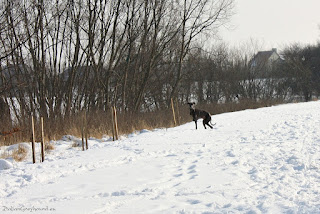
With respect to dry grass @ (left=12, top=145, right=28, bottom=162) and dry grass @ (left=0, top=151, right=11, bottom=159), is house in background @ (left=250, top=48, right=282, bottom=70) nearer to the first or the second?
dry grass @ (left=12, top=145, right=28, bottom=162)

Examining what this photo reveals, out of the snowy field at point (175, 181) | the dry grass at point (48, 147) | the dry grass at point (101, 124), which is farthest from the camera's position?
the dry grass at point (101, 124)

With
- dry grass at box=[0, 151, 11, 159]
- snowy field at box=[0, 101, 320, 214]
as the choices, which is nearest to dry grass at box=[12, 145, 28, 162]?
dry grass at box=[0, 151, 11, 159]

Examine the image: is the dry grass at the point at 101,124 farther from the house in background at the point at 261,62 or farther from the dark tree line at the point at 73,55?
the house in background at the point at 261,62

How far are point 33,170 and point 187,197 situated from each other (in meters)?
3.68

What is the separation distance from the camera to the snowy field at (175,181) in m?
4.05

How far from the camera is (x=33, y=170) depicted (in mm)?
6398

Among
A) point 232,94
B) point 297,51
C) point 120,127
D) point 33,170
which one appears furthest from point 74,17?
point 297,51

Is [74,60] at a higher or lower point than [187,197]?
higher

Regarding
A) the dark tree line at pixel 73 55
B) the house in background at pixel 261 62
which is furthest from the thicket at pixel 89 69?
the house in background at pixel 261 62

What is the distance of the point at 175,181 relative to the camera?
525 cm

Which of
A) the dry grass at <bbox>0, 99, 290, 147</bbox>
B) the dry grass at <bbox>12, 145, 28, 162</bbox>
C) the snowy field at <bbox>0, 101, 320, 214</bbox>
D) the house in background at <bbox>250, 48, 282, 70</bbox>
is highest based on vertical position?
the house in background at <bbox>250, 48, 282, 70</bbox>

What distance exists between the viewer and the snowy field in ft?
13.3

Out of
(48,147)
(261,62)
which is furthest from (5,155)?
(261,62)

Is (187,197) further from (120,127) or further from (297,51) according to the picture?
(297,51)
